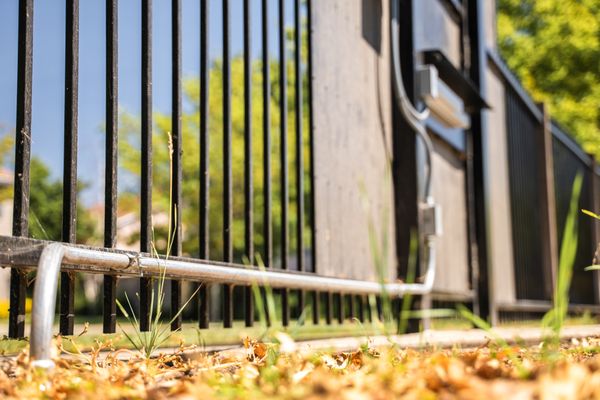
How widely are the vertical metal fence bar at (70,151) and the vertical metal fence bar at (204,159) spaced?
0.52m

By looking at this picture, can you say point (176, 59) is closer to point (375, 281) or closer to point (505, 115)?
point (375, 281)

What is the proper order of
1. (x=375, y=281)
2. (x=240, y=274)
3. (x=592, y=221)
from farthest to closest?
(x=592, y=221) < (x=375, y=281) < (x=240, y=274)

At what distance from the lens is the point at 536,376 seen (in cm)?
103

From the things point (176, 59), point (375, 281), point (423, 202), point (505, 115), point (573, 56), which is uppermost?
point (573, 56)

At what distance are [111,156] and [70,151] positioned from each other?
130 millimetres

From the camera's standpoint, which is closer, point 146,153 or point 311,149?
point 146,153

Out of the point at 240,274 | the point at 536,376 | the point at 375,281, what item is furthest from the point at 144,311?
the point at 375,281

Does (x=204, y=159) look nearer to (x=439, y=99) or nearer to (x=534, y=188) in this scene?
(x=439, y=99)

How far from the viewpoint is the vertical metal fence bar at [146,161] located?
201 cm

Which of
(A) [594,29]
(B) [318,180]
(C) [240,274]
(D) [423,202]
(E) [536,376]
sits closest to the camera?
(E) [536,376]

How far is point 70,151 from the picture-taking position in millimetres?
1795

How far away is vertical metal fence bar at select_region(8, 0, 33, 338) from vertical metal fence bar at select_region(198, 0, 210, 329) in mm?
639

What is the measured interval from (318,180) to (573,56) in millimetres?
17397

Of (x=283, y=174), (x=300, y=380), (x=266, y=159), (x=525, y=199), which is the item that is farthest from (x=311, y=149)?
(x=525, y=199)
